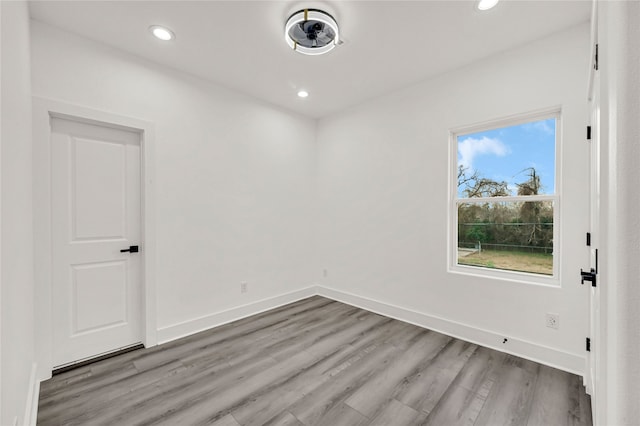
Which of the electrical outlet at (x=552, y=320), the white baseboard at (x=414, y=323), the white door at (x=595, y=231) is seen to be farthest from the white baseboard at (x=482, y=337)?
the white door at (x=595, y=231)

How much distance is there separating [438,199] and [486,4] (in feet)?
5.65

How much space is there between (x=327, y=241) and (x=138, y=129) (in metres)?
2.76

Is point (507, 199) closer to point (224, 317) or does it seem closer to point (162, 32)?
point (224, 317)

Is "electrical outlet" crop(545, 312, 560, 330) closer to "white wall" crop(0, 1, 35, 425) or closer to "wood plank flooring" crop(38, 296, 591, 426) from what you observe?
"wood plank flooring" crop(38, 296, 591, 426)

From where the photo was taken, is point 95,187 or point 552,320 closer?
point 552,320

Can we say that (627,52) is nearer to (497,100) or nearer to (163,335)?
(497,100)

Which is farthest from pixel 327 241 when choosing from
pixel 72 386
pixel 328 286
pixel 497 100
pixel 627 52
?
pixel 627 52

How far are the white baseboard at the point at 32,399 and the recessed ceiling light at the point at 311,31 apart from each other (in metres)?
3.08

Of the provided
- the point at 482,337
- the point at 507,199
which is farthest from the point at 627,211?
the point at 482,337

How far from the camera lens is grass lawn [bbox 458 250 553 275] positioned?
8.35 ft

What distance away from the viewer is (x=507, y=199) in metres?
2.74

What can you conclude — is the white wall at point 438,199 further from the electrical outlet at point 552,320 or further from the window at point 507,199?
the window at point 507,199

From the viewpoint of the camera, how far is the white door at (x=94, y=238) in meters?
2.33

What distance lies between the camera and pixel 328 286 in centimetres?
424
